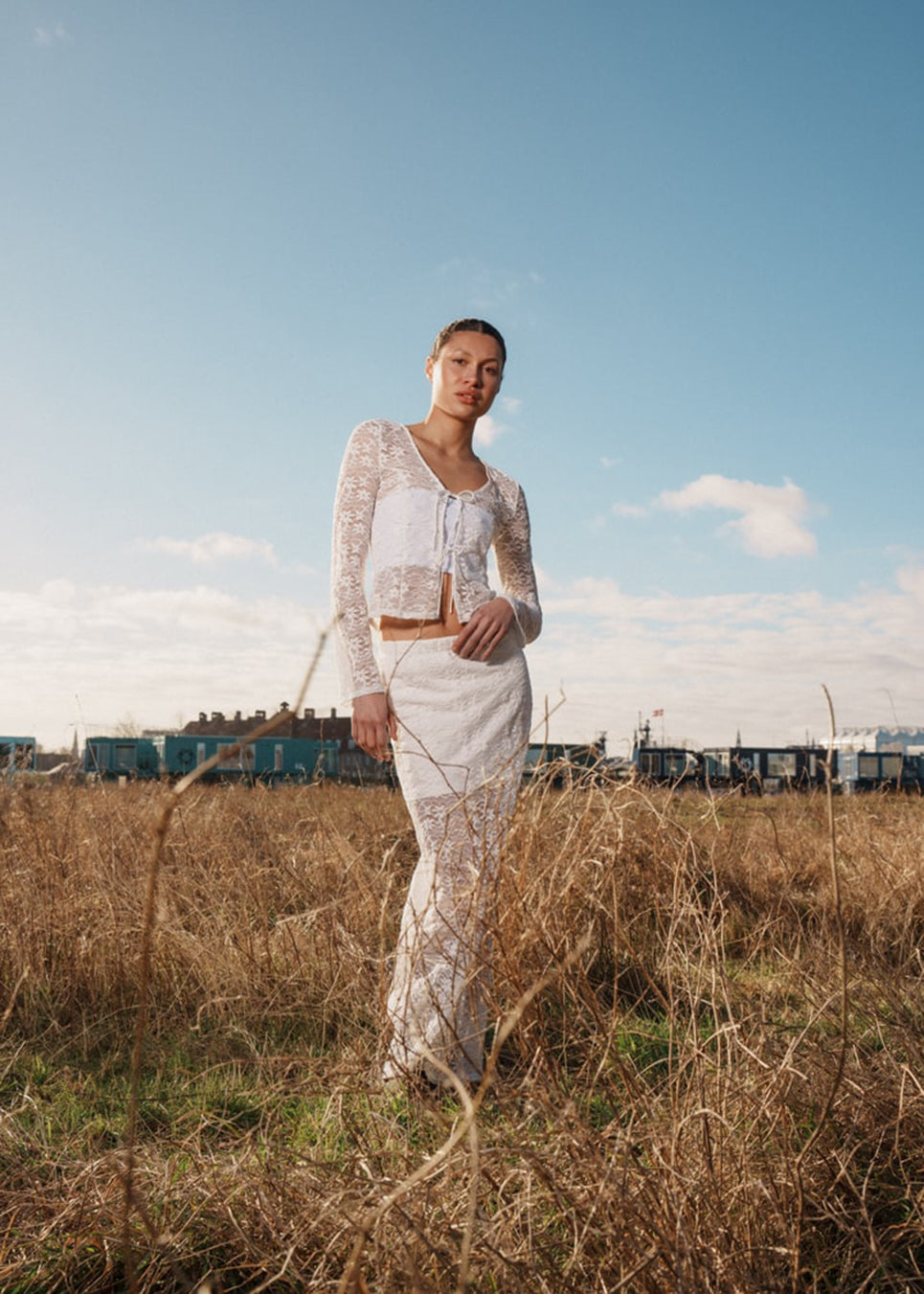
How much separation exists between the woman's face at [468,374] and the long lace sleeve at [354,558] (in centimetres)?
22

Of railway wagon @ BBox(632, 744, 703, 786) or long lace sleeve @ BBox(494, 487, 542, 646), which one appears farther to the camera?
long lace sleeve @ BBox(494, 487, 542, 646)

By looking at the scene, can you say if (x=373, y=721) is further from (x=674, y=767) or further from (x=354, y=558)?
(x=674, y=767)

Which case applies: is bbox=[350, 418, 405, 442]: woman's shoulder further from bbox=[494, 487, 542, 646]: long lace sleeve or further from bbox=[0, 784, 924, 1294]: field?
bbox=[0, 784, 924, 1294]: field

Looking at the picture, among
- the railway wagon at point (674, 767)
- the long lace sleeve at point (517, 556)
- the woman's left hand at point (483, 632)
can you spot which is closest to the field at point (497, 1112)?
the railway wagon at point (674, 767)

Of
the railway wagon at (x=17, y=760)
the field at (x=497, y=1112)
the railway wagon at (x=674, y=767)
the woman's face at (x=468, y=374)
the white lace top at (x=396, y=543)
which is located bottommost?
the field at (x=497, y=1112)

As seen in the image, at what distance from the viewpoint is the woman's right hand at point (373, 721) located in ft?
7.72

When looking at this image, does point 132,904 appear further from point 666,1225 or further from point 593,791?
point 666,1225

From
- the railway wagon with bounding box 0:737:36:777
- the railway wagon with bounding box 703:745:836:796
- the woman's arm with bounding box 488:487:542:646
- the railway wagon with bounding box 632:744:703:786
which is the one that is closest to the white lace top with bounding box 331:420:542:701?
the woman's arm with bounding box 488:487:542:646

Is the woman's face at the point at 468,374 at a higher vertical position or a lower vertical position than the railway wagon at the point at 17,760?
higher

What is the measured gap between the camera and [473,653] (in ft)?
7.78

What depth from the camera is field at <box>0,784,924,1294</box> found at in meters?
1.18

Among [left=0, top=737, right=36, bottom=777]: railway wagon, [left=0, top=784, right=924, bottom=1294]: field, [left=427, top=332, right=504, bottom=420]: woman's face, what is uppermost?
[left=427, top=332, right=504, bottom=420]: woman's face

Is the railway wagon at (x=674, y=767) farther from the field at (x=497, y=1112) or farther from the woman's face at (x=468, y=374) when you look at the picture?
the woman's face at (x=468, y=374)

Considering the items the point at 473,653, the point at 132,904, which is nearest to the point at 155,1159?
the point at 473,653
